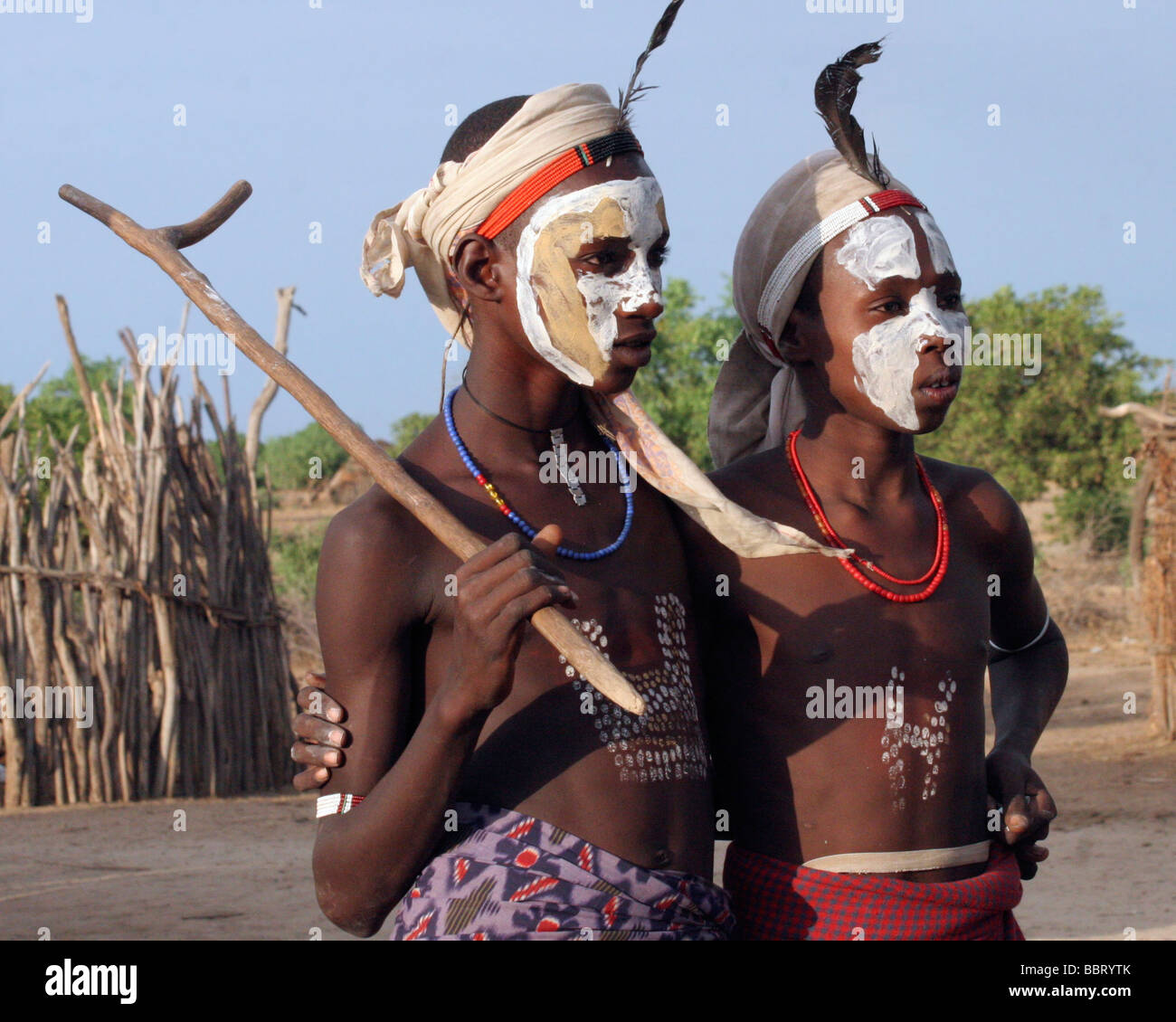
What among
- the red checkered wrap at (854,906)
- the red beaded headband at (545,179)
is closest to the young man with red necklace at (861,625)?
the red checkered wrap at (854,906)

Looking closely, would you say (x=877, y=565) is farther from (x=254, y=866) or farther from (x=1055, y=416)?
(x=1055, y=416)

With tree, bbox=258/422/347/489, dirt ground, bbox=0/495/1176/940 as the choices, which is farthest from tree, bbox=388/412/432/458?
dirt ground, bbox=0/495/1176/940

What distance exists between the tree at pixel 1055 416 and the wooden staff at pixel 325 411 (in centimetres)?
1777

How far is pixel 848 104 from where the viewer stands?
263cm

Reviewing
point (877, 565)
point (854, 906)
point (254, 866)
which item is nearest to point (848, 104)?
point (877, 565)

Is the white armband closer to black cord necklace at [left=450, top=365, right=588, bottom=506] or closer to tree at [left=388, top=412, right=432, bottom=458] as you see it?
black cord necklace at [left=450, top=365, right=588, bottom=506]

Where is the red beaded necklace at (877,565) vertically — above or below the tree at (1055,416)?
below

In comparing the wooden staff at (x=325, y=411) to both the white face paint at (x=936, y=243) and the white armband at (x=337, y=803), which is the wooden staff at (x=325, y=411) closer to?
the white armband at (x=337, y=803)

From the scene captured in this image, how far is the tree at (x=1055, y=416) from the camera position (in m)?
19.3

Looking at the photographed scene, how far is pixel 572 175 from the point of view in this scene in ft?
7.36

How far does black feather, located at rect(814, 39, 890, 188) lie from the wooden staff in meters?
1.12

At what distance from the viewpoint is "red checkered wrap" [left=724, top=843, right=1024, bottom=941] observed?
2383 mm

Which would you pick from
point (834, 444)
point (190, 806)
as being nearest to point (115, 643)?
point (190, 806)

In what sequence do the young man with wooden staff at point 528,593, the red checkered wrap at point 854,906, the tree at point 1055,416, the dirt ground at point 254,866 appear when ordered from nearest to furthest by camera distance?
the young man with wooden staff at point 528,593
the red checkered wrap at point 854,906
the dirt ground at point 254,866
the tree at point 1055,416
